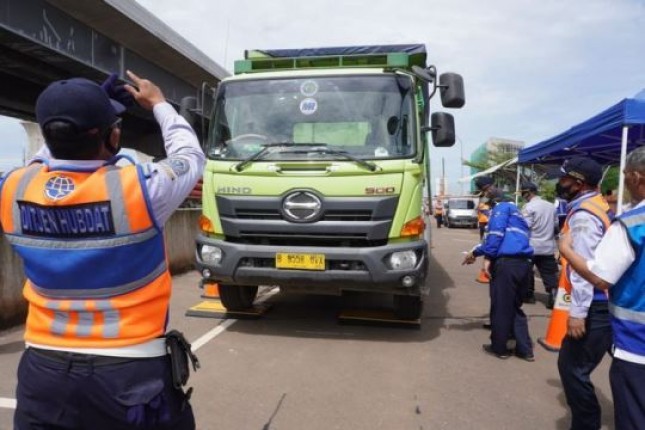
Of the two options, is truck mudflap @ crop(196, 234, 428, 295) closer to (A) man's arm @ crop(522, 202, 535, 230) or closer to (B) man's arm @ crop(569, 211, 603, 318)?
(B) man's arm @ crop(569, 211, 603, 318)

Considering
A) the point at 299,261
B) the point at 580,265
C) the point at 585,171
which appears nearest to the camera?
the point at 580,265

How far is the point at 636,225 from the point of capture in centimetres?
222

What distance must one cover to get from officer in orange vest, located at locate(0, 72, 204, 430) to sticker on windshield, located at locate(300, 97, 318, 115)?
392 cm

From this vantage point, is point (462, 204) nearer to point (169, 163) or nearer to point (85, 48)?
point (85, 48)

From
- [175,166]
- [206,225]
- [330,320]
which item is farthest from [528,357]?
[175,166]

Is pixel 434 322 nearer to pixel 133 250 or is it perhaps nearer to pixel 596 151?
pixel 133 250

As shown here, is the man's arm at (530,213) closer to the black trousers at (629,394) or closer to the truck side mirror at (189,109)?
the truck side mirror at (189,109)

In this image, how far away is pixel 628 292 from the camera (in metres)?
2.30

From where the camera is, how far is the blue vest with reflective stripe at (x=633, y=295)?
222cm

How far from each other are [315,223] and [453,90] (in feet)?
7.22

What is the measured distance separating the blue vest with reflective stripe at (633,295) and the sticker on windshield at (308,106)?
3.75 metres

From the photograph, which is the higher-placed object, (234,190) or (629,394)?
Answer: (234,190)

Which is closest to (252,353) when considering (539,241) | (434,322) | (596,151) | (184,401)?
(434,322)

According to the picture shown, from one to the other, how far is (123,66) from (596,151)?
11.3 metres
